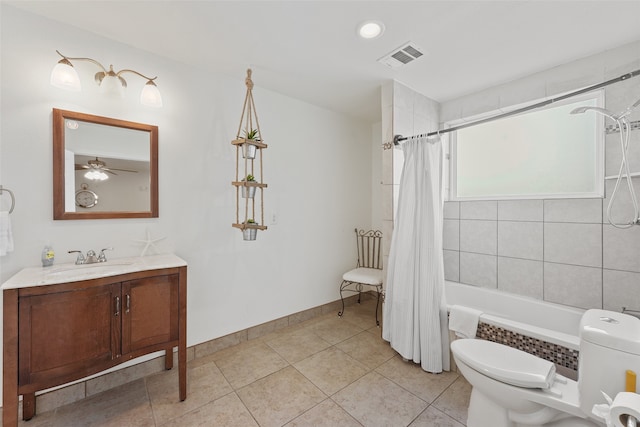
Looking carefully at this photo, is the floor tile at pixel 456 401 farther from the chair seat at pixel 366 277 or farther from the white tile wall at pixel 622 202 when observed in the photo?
the white tile wall at pixel 622 202

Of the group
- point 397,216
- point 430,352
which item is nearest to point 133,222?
point 397,216

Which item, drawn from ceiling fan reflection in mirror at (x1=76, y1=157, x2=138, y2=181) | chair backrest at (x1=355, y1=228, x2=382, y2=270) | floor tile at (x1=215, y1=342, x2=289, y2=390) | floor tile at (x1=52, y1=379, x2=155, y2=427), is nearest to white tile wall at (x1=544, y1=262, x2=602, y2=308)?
chair backrest at (x1=355, y1=228, x2=382, y2=270)

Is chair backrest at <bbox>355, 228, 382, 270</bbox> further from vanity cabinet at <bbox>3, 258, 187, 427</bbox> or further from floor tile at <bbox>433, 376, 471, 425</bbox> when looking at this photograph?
vanity cabinet at <bbox>3, 258, 187, 427</bbox>

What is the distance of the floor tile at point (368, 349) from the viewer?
84.4 inches

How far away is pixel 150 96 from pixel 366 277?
2532 mm

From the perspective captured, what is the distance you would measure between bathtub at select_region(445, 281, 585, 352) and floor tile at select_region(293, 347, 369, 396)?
0.98 metres

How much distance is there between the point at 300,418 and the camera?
1557mm

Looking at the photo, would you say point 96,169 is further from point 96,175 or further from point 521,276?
point 521,276

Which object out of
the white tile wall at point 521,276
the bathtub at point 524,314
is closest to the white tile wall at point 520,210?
the white tile wall at point 521,276

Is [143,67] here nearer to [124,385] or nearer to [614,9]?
[124,385]

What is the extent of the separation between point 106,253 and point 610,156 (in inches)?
147

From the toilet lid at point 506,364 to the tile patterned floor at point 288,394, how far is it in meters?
0.44

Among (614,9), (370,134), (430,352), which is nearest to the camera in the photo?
(614,9)

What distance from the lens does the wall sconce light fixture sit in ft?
5.12
